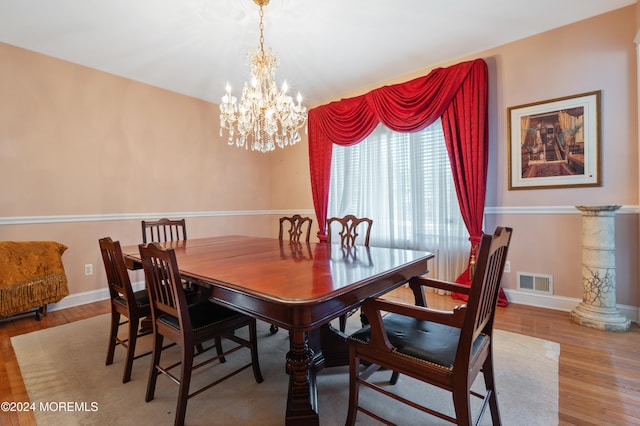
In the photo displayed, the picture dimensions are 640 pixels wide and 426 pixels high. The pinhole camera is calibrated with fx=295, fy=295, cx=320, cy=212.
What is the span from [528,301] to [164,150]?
4495mm

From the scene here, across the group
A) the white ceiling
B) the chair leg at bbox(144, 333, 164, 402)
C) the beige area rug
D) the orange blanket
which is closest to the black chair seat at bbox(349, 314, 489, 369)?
the beige area rug

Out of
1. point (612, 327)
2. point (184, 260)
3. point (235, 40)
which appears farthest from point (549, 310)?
point (235, 40)

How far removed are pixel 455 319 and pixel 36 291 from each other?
343cm

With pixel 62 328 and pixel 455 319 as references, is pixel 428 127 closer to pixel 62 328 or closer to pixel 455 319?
pixel 455 319

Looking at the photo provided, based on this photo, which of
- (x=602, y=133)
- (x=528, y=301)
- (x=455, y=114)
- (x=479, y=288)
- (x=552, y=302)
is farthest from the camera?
(x=455, y=114)

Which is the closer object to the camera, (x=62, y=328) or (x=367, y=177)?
(x=62, y=328)

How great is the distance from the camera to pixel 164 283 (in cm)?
148

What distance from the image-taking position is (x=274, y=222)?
17.0 feet

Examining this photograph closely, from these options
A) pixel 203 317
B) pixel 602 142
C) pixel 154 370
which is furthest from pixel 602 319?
pixel 154 370

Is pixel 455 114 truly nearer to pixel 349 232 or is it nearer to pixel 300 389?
pixel 349 232

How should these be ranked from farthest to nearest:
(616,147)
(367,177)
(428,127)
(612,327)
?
1. (367,177)
2. (428,127)
3. (616,147)
4. (612,327)

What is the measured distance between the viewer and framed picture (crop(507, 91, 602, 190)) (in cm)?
255

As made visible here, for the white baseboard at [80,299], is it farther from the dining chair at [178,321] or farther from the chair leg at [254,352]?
the chair leg at [254,352]

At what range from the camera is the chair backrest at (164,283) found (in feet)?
4.47
